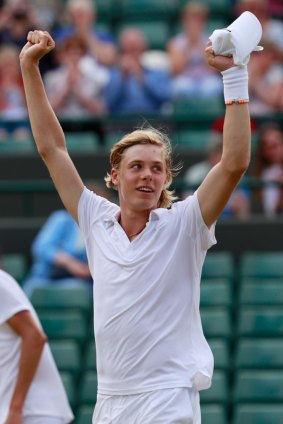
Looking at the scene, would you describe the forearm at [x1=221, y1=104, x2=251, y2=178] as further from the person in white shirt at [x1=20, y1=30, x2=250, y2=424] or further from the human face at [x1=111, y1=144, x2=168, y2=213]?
the human face at [x1=111, y1=144, x2=168, y2=213]

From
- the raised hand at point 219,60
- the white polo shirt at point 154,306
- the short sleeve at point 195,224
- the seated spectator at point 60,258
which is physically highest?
the raised hand at point 219,60

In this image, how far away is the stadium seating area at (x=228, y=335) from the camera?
24.7 feet

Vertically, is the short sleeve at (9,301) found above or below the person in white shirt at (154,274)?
below

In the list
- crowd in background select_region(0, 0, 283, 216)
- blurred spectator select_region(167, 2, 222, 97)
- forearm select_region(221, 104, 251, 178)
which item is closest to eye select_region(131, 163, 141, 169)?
forearm select_region(221, 104, 251, 178)

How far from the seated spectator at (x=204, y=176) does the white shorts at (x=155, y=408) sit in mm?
4791

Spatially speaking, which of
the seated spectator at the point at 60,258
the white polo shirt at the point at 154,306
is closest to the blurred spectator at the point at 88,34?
the seated spectator at the point at 60,258

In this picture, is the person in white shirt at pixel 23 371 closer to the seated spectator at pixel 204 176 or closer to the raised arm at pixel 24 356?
the raised arm at pixel 24 356

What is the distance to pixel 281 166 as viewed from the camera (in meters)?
9.43

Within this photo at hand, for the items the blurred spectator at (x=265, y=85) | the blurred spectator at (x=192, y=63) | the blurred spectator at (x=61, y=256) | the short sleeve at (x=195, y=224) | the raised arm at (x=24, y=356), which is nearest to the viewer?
the short sleeve at (x=195, y=224)

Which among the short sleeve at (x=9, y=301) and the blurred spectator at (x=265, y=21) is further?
the blurred spectator at (x=265, y=21)

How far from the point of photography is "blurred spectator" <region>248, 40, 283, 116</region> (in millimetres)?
10461

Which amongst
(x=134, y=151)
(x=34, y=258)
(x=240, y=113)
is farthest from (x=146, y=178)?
(x=34, y=258)

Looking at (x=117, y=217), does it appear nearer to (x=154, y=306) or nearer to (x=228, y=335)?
(x=154, y=306)

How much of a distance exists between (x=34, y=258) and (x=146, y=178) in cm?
496
